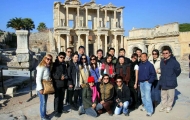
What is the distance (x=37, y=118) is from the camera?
4805 mm

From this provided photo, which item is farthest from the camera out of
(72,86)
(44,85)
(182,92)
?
(182,92)

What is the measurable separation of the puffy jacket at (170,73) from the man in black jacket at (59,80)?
2834mm

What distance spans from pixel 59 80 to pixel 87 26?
89.9 ft

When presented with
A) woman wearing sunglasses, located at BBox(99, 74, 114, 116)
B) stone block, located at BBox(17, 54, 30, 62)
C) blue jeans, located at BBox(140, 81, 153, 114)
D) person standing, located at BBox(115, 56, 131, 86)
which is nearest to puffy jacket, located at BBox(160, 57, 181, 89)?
blue jeans, located at BBox(140, 81, 153, 114)

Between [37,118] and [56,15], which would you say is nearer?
[37,118]

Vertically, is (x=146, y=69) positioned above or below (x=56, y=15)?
below

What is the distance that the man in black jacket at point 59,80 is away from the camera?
484 centimetres

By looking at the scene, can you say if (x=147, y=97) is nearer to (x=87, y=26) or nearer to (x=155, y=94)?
(x=155, y=94)

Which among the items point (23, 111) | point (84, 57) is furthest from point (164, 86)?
point (23, 111)

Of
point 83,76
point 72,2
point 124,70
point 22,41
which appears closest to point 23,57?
point 22,41

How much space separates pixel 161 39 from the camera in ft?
84.1

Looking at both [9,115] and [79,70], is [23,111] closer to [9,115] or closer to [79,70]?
[9,115]

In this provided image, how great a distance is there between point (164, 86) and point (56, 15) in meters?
29.5

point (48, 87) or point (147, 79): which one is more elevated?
point (147, 79)
